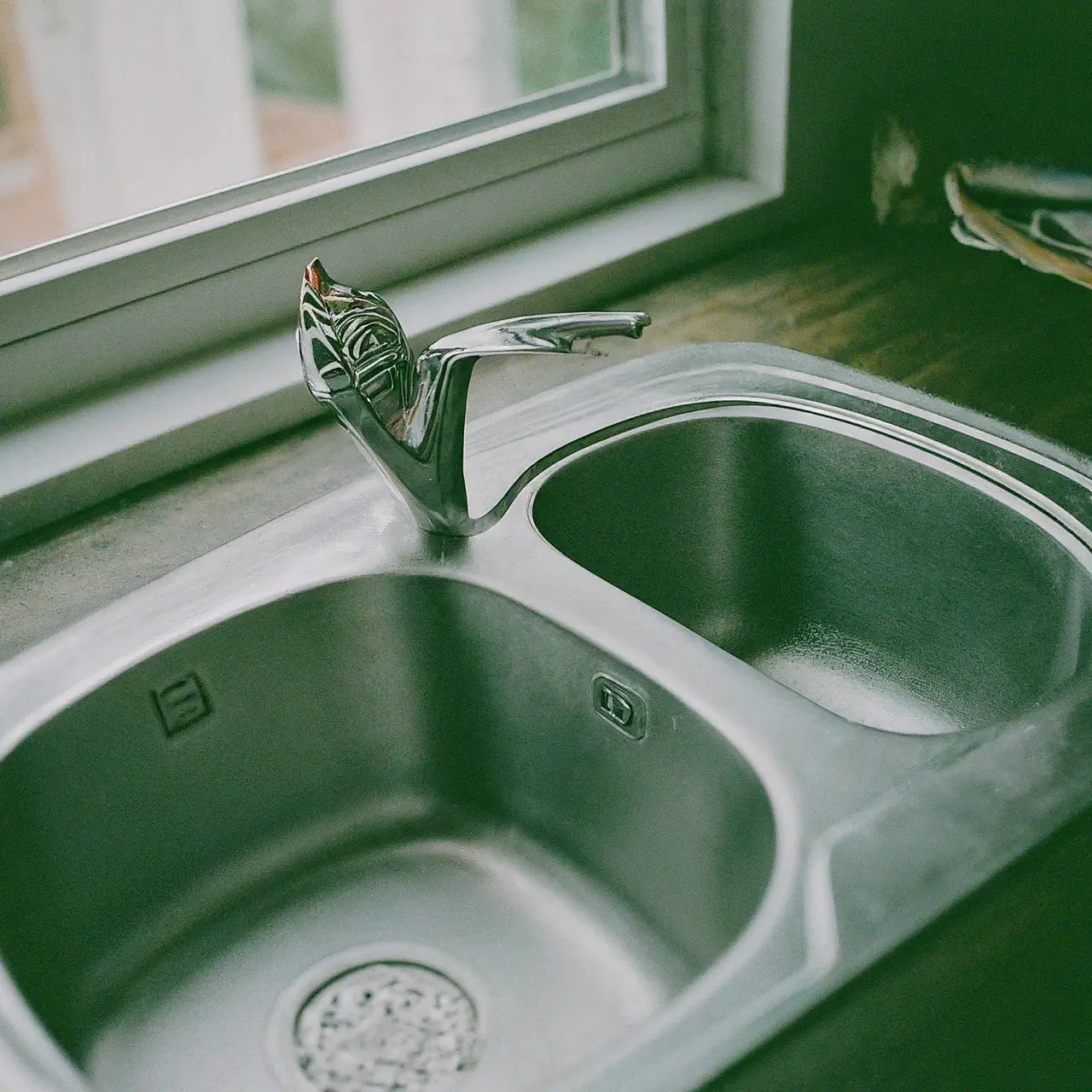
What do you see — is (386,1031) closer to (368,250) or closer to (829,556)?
(829,556)

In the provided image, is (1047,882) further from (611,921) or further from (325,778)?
(325,778)

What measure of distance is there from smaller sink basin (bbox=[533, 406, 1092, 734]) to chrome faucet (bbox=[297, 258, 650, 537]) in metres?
0.11

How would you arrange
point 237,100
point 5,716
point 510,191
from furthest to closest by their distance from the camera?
point 237,100 → point 510,191 → point 5,716

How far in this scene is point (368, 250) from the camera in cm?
125

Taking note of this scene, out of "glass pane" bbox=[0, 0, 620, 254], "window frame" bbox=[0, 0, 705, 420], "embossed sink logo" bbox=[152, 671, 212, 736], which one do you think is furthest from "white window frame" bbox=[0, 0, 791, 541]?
"embossed sink logo" bbox=[152, 671, 212, 736]

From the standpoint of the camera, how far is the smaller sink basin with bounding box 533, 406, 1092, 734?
92 centimetres

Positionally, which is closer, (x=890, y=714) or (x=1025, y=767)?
(x=1025, y=767)

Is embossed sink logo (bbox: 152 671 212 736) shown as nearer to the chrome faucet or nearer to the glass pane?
the chrome faucet

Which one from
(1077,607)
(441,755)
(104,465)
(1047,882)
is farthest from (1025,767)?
(104,465)

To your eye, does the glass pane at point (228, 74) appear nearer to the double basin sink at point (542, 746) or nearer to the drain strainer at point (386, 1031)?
the double basin sink at point (542, 746)

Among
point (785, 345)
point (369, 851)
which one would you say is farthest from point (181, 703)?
point (785, 345)

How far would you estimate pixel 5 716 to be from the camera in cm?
76

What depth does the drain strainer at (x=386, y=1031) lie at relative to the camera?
0.76 m

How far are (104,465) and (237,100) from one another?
1.48 meters
